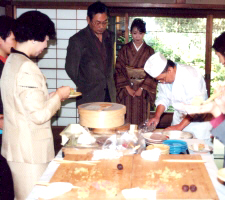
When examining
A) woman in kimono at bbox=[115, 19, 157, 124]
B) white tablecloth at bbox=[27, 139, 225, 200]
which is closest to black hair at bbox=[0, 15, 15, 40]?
white tablecloth at bbox=[27, 139, 225, 200]

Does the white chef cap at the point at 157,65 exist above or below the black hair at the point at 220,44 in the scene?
below

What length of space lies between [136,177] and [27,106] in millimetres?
764

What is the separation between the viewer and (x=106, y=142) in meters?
2.27

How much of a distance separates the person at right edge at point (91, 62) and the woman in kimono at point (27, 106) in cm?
170

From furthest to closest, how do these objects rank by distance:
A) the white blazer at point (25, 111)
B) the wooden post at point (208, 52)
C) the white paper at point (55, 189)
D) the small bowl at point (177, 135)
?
the wooden post at point (208, 52)
the small bowl at point (177, 135)
the white blazer at point (25, 111)
the white paper at point (55, 189)

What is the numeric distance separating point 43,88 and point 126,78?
2851mm

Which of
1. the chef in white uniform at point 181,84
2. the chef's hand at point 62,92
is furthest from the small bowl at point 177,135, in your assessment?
the chef's hand at point 62,92

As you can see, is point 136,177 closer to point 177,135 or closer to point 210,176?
point 210,176

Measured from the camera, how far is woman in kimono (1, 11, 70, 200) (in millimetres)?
2010

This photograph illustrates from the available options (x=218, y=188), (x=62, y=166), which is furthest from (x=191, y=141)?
(x=62, y=166)

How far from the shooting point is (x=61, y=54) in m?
5.48

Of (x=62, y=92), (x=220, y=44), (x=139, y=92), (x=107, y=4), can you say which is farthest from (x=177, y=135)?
(x=107, y=4)

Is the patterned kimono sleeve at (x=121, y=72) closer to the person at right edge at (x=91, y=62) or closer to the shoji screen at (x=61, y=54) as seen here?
the person at right edge at (x=91, y=62)

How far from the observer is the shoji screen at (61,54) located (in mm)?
5344
